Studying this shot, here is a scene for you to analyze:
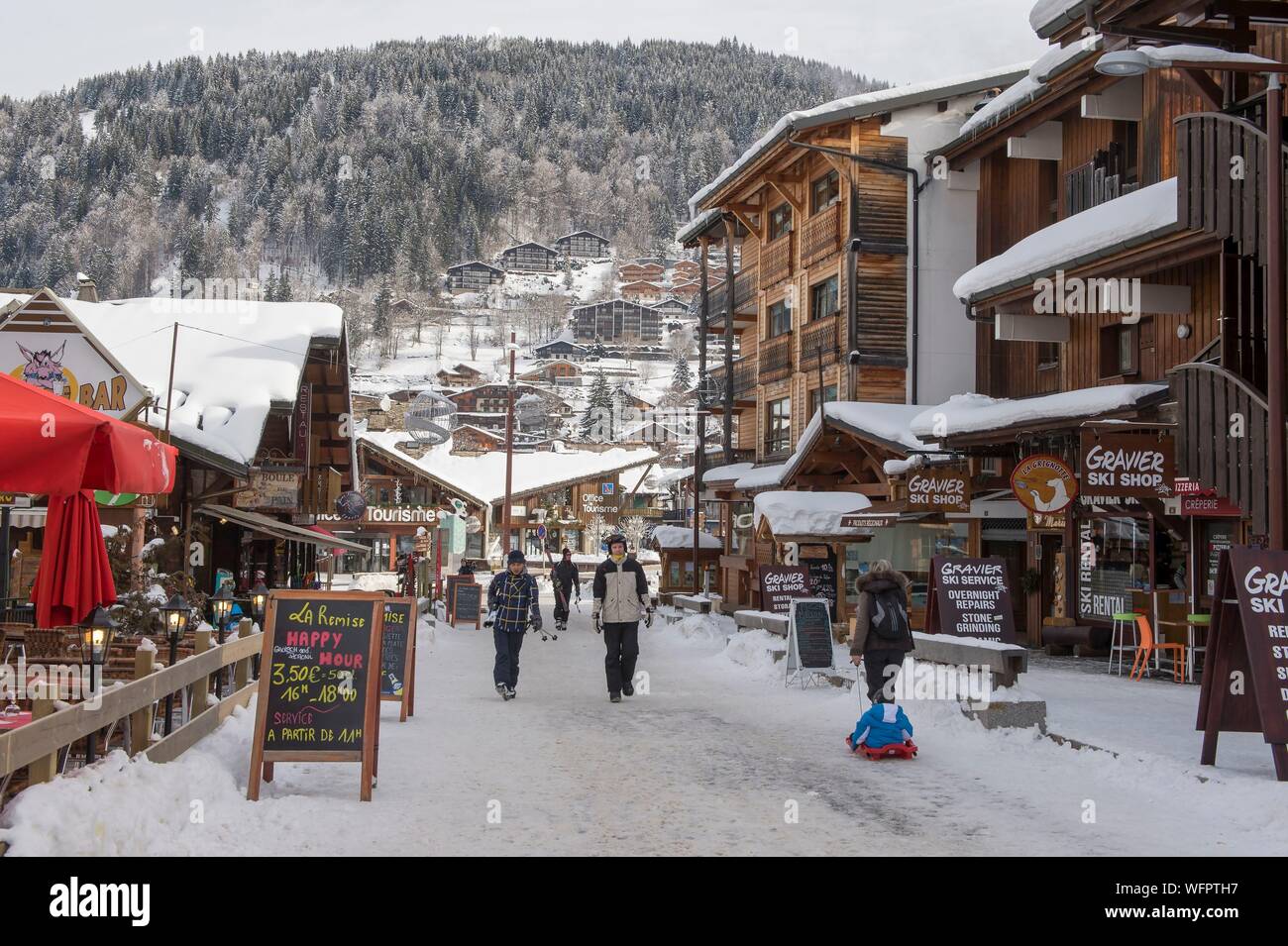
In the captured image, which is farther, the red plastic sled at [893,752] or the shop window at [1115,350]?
the shop window at [1115,350]

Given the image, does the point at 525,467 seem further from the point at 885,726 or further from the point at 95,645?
the point at 95,645

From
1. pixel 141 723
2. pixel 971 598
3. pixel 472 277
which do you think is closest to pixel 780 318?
pixel 971 598

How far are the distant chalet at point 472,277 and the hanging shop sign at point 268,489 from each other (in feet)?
573

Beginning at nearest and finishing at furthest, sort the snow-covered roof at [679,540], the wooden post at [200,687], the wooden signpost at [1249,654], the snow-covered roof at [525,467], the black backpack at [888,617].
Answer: the wooden signpost at [1249,654] < the wooden post at [200,687] < the black backpack at [888,617] < the snow-covered roof at [679,540] < the snow-covered roof at [525,467]

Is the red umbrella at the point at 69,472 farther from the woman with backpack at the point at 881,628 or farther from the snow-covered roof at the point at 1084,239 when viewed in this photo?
the snow-covered roof at the point at 1084,239

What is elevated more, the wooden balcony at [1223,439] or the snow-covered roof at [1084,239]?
the snow-covered roof at [1084,239]

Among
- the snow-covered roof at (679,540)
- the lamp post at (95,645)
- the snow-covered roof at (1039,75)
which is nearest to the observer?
the lamp post at (95,645)

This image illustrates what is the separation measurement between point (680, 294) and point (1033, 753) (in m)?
184

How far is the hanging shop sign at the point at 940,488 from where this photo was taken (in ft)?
67.0

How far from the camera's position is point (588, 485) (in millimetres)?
72938

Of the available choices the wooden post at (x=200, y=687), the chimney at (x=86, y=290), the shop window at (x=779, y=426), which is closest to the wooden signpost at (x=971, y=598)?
the wooden post at (x=200, y=687)

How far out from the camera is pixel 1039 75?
2022 cm
